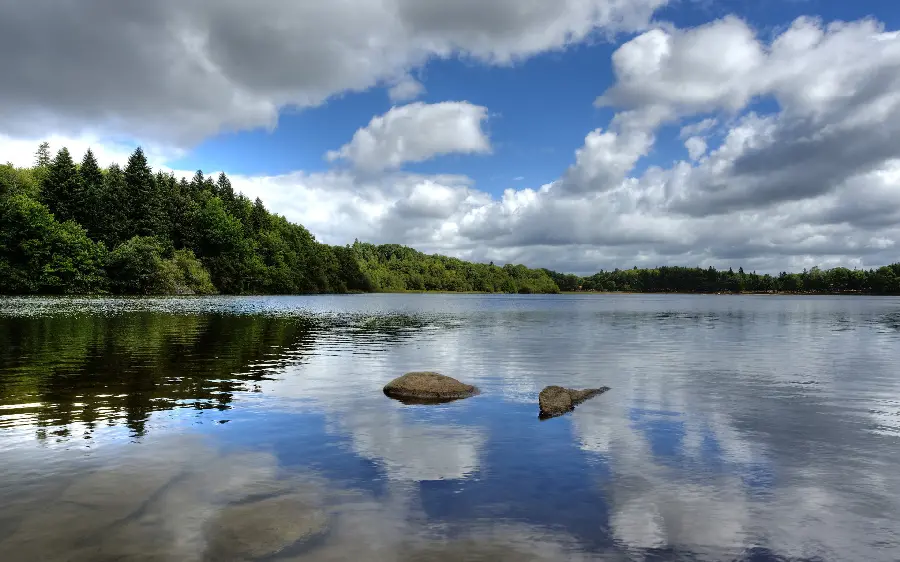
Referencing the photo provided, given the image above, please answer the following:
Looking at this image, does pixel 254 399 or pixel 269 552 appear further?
pixel 254 399

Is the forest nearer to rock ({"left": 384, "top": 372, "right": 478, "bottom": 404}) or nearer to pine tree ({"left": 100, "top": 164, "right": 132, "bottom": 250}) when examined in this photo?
pine tree ({"left": 100, "top": 164, "right": 132, "bottom": 250})

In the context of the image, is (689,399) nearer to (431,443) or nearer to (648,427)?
(648,427)

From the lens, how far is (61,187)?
127 meters

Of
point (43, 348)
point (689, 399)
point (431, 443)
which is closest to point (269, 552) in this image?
point (431, 443)

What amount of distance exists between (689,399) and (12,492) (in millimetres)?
22332

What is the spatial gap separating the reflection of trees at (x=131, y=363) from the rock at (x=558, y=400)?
37.7 ft

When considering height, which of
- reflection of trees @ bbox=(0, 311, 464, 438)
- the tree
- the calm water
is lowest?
the calm water

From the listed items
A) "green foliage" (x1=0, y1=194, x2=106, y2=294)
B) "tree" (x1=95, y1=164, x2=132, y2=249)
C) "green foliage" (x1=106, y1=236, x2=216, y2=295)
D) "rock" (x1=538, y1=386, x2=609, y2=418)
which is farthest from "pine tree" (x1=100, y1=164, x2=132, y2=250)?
"rock" (x1=538, y1=386, x2=609, y2=418)

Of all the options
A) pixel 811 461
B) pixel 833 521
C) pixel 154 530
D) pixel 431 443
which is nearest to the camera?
pixel 154 530

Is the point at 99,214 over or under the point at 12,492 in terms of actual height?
over

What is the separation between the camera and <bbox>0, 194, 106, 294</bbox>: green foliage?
112 meters

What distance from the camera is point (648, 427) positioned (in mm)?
17781

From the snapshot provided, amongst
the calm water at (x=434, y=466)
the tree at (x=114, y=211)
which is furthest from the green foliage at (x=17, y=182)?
the calm water at (x=434, y=466)

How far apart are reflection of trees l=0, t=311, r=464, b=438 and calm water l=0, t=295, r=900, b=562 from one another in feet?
0.74
